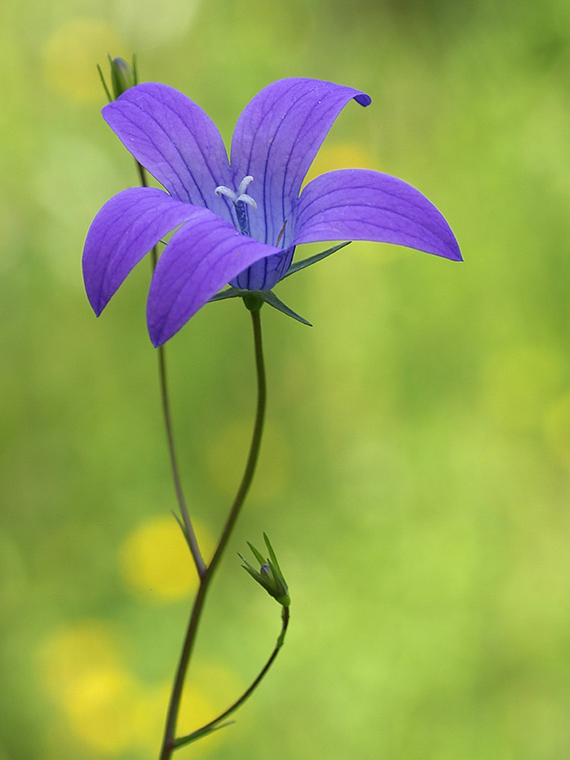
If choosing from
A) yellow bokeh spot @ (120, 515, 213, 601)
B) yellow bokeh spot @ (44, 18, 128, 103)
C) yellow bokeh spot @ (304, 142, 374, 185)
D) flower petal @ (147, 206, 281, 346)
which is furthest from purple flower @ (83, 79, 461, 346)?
yellow bokeh spot @ (44, 18, 128, 103)

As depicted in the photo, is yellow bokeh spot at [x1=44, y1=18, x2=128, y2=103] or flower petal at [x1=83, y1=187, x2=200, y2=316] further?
yellow bokeh spot at [x1=44, y1=18, x2=128, y2=103]

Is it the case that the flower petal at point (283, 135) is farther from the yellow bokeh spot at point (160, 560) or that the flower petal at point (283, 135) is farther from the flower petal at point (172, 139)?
the yellow bokeh spot at point (160, 560)

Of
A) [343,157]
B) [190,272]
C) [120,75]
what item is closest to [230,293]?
[190,272]

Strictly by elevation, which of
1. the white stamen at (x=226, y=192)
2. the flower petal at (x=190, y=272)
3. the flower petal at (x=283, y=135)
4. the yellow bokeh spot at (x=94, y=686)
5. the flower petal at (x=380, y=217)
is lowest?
the yellow bokeh spot at (x=94, y=686)

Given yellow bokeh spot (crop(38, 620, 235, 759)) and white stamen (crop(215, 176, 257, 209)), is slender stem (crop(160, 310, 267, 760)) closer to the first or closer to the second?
white stamen (crop(215, 176, 257, 209))

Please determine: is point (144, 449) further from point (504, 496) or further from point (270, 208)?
point (270, 208)

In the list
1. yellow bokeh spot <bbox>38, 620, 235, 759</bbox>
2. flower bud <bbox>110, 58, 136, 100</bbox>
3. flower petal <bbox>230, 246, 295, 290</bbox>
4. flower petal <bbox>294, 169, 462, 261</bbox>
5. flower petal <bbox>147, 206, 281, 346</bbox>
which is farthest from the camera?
yellow bokeh spot <bbox>38, 620, 235, 759</bbox>

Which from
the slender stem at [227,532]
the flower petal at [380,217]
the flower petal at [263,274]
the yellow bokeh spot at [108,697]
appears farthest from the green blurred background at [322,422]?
the flower petal at [380,217]
